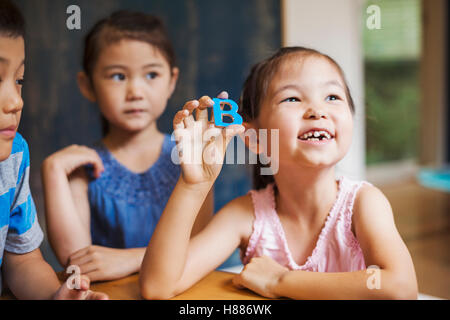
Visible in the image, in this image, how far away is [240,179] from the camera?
42.6 inches

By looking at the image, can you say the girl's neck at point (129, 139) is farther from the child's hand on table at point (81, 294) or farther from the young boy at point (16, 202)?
the child's hand on table at point (81, 294)

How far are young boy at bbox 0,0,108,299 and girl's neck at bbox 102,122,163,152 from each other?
0.24 meters

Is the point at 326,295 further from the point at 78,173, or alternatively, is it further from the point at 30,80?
the point at 30,80

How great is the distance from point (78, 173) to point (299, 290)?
0.43 meters

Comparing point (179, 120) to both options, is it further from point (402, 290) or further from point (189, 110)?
point (402, 290)

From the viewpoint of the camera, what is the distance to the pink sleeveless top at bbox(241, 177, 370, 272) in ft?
2.24

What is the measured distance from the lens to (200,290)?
638mm

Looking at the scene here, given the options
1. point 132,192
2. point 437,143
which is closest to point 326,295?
point 132,192

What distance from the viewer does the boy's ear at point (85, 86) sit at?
843 mm

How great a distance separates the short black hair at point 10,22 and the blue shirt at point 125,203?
0.32m

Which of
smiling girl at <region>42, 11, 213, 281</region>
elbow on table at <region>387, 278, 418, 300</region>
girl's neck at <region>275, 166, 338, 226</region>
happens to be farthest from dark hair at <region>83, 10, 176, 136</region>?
elbow on table at <region>387, 278, 418, 300</region>

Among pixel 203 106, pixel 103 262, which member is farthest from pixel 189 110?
pixel 103 262

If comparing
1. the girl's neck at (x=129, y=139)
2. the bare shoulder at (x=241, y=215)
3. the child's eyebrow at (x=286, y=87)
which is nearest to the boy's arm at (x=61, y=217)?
the girl's neck at (x=129, y=139)

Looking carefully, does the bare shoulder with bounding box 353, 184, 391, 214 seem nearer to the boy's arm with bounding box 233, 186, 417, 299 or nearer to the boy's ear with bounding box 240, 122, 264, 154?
the boy's arm with bounding box 233, 186, 417, 299
